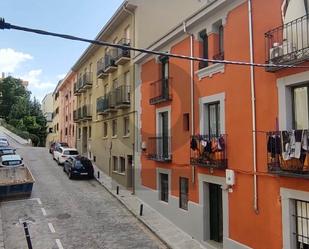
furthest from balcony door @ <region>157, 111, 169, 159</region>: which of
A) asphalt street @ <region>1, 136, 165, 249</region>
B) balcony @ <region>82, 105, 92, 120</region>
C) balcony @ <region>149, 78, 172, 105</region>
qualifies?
balcony @ <region>82, 105, 92, 120</region>

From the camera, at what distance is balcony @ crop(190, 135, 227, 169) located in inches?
480

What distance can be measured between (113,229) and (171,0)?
44.5 feet

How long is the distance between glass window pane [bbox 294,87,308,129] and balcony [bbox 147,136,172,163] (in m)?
7.54

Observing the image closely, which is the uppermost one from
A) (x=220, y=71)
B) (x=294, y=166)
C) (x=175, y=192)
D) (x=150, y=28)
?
(x=150, y=28)

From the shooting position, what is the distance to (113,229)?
15.4m

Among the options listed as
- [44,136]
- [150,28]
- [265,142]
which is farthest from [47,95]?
[265,142]

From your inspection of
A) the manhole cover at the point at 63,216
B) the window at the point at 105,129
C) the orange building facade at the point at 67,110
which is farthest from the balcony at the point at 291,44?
the orange building facade at the point at 67,110

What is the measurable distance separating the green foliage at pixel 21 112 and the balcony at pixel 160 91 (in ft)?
145

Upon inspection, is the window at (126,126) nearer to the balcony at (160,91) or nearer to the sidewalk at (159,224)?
the sidewalk at (159,224)

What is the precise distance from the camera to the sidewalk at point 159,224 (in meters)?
13.6

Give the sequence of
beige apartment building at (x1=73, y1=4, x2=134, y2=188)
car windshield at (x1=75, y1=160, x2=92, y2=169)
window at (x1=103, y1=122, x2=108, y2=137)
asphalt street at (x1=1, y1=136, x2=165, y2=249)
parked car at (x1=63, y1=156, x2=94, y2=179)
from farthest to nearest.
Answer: window at (x1=103, y1=122, x2=108, y2=137), car windshield at (x1=75, y1=160, x2=92, y2=169), parked car at (x1=63, y1=156, x2=94, y2=179), beige apartment building at (x1=73, y1=4, x2=134, y2=188), asphalt street at (x1=1, y1=136, x2=165, y2=249)

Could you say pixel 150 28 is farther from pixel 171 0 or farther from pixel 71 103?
pixel 71 103

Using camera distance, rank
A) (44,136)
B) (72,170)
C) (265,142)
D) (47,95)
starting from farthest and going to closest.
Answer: (47,95) < (44,136) < (72,170) < (265,142)

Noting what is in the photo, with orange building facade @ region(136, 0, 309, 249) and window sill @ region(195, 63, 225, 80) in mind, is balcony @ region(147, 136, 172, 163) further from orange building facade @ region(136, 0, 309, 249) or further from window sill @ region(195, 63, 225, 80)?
window sill @ region(195, 63, 225, 80)
